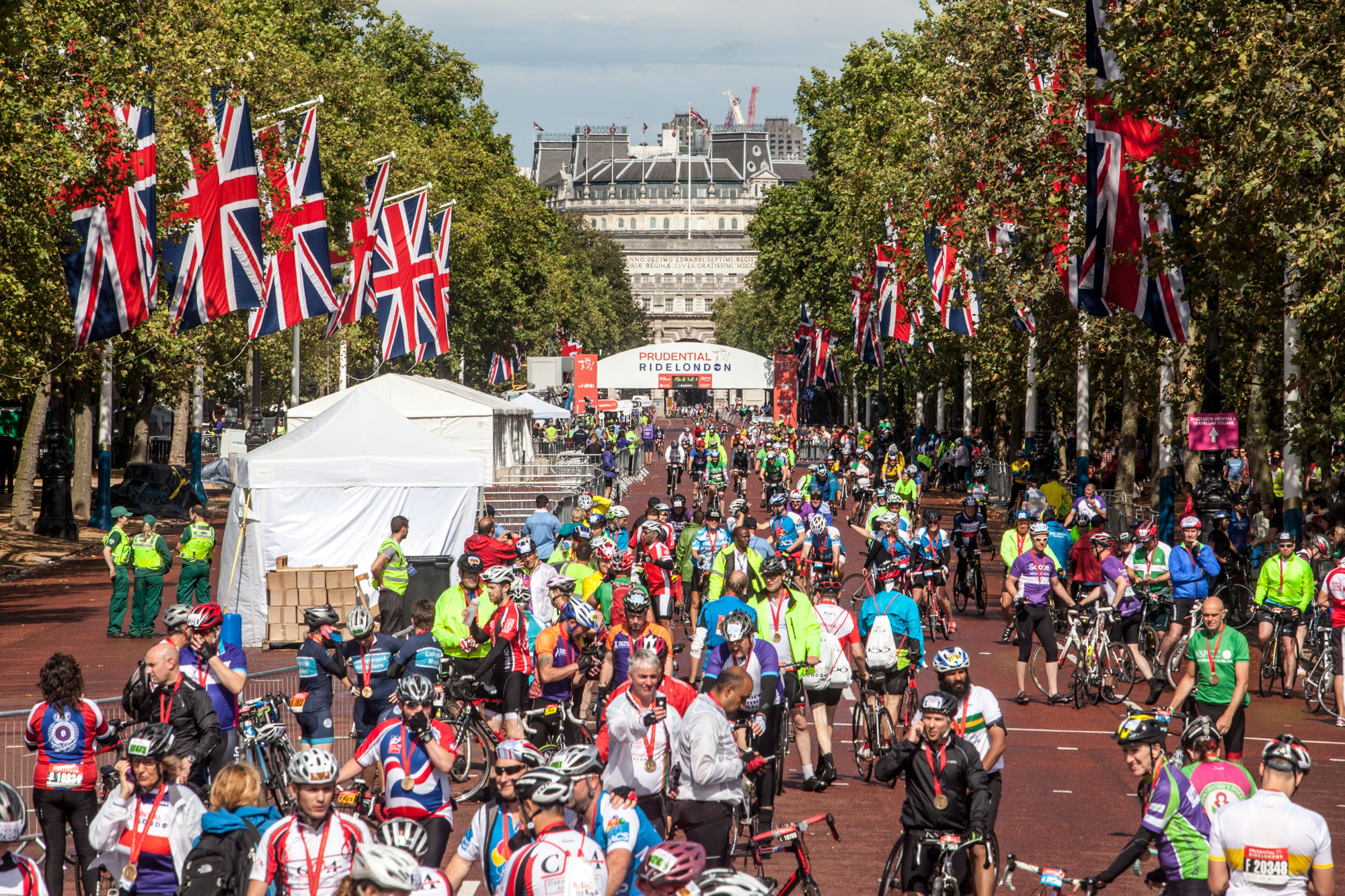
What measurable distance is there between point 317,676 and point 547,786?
205 inches

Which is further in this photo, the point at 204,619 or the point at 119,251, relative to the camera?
the point at 119,251

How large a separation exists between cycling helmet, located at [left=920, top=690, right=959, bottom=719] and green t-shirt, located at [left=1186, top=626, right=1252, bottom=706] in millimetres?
3822

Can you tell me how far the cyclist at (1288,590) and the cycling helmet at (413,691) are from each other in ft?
36.0

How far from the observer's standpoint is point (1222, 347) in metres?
27.1

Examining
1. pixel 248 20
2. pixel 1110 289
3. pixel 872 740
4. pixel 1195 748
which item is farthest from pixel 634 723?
pixel 248 20

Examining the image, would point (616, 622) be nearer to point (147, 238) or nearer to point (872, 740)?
point (872, 740)

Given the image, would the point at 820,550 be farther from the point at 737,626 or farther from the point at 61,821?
the point at 61,821

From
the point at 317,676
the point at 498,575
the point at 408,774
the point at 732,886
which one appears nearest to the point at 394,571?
the point at 498,575

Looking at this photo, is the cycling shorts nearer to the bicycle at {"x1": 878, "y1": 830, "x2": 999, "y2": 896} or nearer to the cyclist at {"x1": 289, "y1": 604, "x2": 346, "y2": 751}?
the cyclist at {"x1": 289, "y1": 604, "x2": 346, "y2": 751}

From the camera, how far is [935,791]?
8.10m

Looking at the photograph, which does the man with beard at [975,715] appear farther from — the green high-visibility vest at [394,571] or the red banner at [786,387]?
the red banner at [786,387]

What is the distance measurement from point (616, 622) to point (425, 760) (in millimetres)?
4309

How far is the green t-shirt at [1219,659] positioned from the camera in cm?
1114

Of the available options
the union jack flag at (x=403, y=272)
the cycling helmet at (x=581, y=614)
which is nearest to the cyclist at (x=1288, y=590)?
the cycling helmet at (x=581, y=614)
